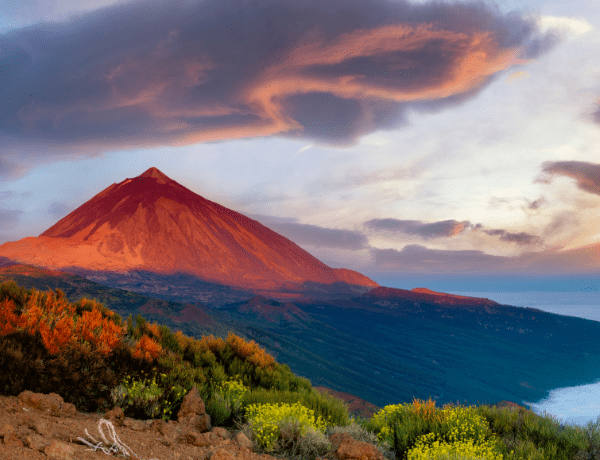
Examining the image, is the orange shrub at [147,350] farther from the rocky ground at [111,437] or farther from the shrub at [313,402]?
the shrub at [313,402]

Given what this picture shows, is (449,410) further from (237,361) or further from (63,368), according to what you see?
(63,368)

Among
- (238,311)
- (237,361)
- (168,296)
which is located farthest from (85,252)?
(237,361)

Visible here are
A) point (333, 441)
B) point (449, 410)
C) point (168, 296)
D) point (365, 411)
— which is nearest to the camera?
point (333, 441)

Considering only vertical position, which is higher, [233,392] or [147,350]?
[147,350]

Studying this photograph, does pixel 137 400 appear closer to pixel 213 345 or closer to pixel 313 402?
pixel 313 402

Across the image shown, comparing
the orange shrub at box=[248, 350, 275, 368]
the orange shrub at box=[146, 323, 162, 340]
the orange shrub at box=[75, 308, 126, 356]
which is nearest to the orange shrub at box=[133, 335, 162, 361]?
the orange shrub at box=[75, 308, 126, 356]

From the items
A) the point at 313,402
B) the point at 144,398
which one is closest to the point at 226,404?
the point at 144,398
